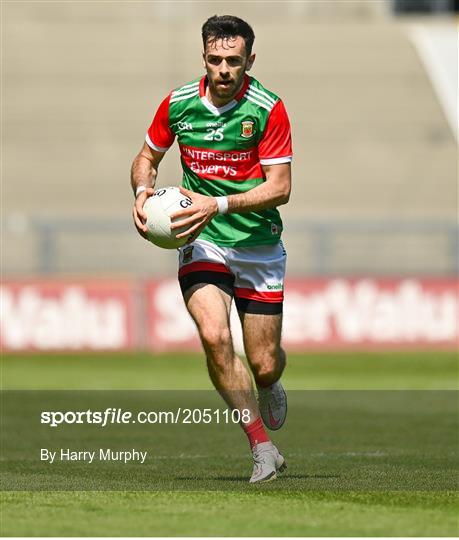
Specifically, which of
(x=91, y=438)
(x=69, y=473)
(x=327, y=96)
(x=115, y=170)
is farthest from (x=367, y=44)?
(x=69, y=473)

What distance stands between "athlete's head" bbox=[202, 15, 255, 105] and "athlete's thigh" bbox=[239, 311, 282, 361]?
4.69 ft

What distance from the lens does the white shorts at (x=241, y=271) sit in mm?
8352

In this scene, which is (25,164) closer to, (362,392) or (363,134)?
(363,134)

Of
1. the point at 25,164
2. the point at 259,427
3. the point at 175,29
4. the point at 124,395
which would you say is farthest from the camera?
the point at 175,29

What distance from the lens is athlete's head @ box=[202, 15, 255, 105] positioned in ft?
26.3

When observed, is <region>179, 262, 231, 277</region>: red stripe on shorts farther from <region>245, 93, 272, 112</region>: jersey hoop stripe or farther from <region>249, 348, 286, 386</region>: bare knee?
<region>245, 93, 272, 112</region>: jersey hoop stripe

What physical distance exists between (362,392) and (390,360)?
211 inches

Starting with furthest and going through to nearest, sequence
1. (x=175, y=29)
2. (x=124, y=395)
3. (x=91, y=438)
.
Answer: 1. (x=175, y=29)
2. (x=124, y=395)
3. (x=91, y=438)

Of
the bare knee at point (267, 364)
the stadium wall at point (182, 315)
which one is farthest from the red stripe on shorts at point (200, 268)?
the stadium wall at point (182, 315)

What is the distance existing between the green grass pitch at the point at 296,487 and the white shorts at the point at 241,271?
1.10 metres

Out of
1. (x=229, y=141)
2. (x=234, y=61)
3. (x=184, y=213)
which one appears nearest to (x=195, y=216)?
(x=184, y=213)

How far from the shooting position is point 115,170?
33156mm

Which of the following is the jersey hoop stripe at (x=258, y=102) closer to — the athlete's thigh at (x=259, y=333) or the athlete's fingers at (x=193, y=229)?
the athlete's fingers at (x=193, y=229)

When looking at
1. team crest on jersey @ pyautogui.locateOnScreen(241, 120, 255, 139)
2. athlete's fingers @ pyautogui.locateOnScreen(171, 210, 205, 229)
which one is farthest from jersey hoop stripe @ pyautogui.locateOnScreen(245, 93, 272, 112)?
athlete's fingers @ pyautogui.locateOnScreen(171, 210, 205, 229)
